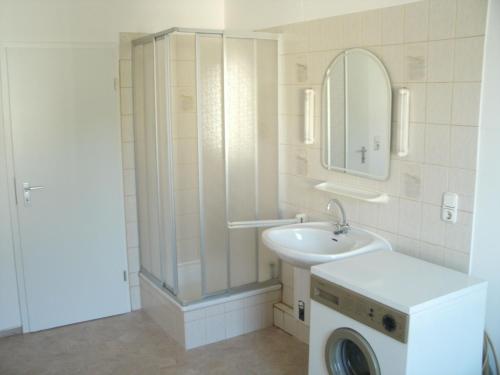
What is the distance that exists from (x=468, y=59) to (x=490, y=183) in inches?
22.0

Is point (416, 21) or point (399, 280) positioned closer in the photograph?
point (399, 280)

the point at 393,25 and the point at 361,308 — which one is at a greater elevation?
the point at 393,25

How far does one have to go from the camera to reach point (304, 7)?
10.8 ft

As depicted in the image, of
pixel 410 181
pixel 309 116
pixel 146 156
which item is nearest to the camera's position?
pixel 410 181

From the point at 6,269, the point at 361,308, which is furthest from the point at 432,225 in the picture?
the point at 6,269

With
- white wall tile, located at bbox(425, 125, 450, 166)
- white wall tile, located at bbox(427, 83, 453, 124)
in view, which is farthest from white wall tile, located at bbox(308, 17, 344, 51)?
white wall tile, located at bbox(425, 125, 450, 166)

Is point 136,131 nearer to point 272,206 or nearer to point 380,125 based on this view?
point 272,206

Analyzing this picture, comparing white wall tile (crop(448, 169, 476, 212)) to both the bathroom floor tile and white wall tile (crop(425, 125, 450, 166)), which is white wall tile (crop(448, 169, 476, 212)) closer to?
white wall tile (crop(425, 125, 450, 166))

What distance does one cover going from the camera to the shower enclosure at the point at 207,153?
3.36 m

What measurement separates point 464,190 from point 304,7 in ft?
5.10

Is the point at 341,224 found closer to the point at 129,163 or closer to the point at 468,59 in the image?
the point at 468,59

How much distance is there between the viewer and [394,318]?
2123 millimetres

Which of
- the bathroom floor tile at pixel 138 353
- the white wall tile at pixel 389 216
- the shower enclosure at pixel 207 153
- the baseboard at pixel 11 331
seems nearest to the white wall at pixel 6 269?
the baseboard at pixel 11 331

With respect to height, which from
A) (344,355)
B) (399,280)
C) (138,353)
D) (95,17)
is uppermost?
(95,17)
